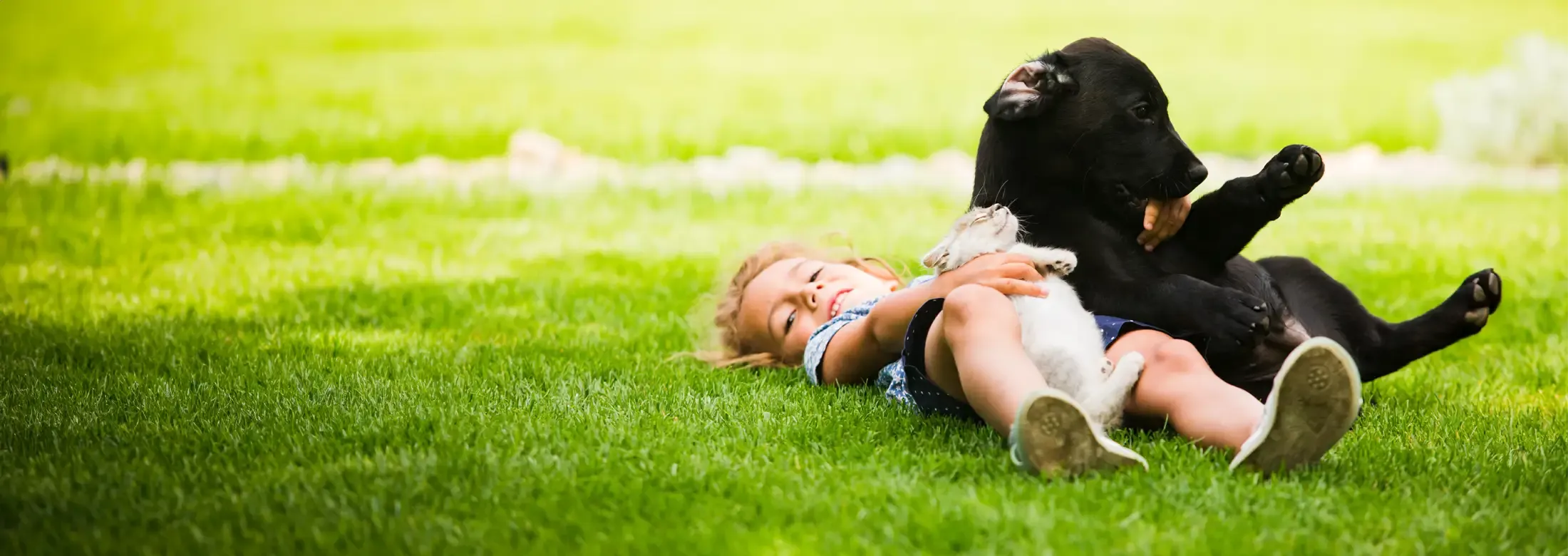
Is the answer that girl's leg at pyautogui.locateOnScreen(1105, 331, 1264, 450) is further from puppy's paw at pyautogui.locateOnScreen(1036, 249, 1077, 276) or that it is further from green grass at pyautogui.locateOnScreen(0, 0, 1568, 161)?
green grass at pyautogui.locateOnScreen(0, 0, 1568, 161)

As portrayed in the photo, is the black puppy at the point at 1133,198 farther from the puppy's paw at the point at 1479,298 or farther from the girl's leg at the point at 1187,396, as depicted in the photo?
the girl's leg at the point at 1187,396

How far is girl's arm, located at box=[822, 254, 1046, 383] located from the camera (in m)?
3.13

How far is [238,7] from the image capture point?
21641 mm

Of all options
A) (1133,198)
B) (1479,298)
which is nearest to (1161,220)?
(1133,198)

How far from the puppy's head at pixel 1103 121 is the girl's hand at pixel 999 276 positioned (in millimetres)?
289

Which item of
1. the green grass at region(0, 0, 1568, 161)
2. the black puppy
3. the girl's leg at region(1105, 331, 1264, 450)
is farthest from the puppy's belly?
the green grass at region(0, 0, 1568, 161)

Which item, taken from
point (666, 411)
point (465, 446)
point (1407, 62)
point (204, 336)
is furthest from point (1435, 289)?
point (1407, 62)

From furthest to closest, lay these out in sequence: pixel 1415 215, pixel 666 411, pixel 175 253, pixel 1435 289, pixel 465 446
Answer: pixel 1415 215, pixel 175 253, pixel 1435 289, pixel 666 411, pixel 465 446

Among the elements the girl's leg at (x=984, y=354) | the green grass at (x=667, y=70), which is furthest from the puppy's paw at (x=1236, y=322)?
the green grass at (x=667, y=70)

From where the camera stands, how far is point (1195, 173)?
3.17m

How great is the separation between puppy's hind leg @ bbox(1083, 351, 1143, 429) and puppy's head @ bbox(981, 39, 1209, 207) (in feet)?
1.56

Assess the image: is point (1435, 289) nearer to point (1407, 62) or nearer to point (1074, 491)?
point (1074, 491)

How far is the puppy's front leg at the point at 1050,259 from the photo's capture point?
10.5 ft

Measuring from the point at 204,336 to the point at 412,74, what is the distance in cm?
1172
